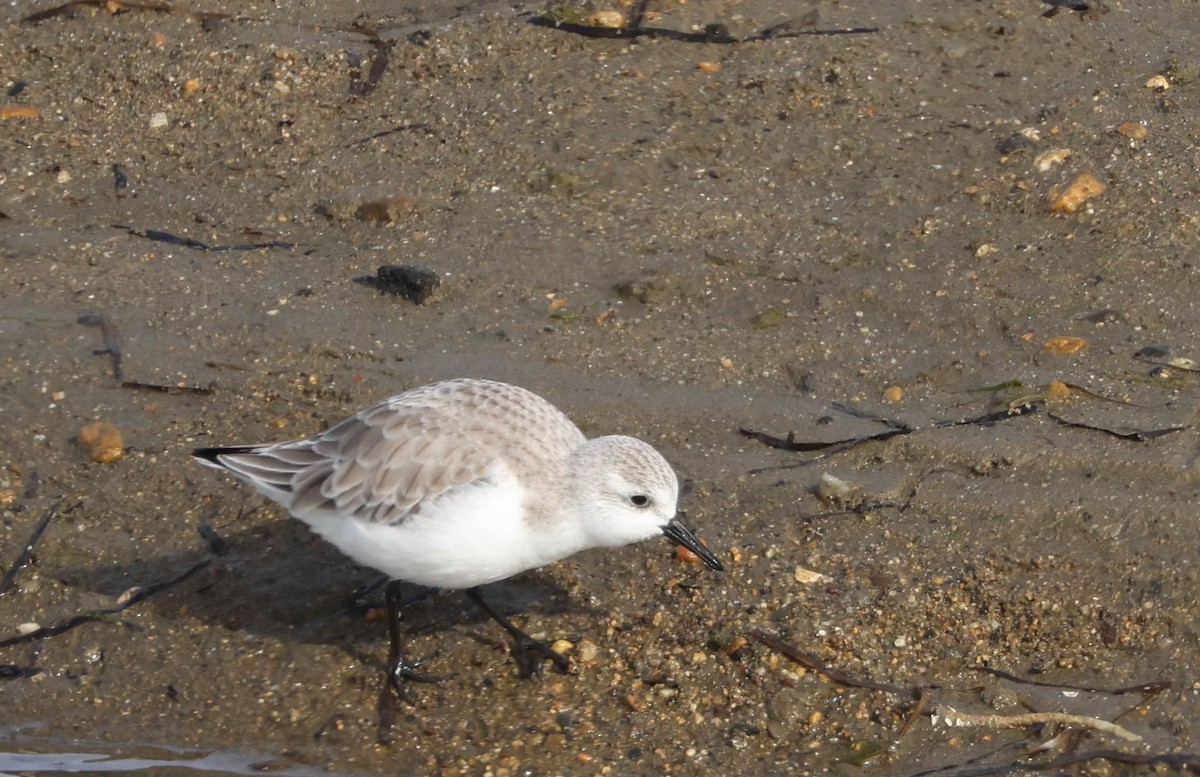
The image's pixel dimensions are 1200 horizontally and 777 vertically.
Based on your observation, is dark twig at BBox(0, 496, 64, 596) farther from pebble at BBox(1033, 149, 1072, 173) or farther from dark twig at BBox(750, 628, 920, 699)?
pebble at BBox(1033, 149, 1072, 173)

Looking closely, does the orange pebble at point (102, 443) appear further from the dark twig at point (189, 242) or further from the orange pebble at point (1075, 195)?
the orange pebble at point (1075, 195)

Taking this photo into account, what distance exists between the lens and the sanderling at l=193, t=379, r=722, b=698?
5.27m

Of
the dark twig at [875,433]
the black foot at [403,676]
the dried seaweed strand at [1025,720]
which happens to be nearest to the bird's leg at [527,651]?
the black foot at [403,676]

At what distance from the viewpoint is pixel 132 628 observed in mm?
5863

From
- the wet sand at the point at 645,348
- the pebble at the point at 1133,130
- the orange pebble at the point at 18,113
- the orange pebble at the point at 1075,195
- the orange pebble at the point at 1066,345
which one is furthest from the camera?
the orange pebble at the point at 18,113

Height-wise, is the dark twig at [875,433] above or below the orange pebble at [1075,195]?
below

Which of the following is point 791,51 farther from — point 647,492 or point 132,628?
point 132,628

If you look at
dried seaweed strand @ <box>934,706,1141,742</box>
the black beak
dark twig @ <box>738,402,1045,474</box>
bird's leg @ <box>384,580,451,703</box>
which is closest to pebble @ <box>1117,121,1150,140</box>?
dark twig @ <box>738,402,1045,474</box>

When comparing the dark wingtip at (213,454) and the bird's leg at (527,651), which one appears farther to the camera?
the dark wingtip at (213,454)

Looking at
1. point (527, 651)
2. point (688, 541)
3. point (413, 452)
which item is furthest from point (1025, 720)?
point (413, 452)

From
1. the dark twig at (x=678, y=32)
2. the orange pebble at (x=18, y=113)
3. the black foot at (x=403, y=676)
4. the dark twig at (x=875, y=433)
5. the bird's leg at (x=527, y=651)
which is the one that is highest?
the dark twig at (x=678, y=32)

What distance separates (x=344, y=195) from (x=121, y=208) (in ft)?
4.20

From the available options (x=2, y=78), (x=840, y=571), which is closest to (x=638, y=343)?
(x=840, y=571)

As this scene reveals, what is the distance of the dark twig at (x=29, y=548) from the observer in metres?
5.99
